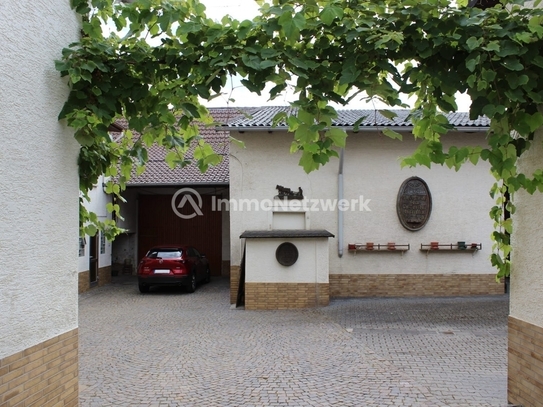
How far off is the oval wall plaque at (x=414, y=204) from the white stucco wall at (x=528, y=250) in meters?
8.75

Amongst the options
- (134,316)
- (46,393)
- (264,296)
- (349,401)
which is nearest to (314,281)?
(264,296)

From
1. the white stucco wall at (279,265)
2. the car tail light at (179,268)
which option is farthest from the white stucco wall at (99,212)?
the white stucco wall at (279,265)

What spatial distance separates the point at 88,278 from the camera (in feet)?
52.7

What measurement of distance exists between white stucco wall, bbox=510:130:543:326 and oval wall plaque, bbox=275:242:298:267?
7690 mm

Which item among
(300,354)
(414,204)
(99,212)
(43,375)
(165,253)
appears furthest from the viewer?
(99,212)

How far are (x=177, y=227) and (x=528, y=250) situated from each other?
17.3m

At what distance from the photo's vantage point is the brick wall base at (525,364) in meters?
4.61

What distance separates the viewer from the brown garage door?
2062 centimetres

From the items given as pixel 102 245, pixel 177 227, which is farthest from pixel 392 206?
pixel 177 227

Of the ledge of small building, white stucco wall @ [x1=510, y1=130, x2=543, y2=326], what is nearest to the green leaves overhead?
white stucco wall @ [x1=510, y1=130, x2=543, y2=326]

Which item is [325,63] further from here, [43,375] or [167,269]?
[167,269]

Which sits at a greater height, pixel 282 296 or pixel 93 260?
pixel 93 260

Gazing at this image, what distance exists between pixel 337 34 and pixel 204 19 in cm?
105

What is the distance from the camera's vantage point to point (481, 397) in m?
5.72
